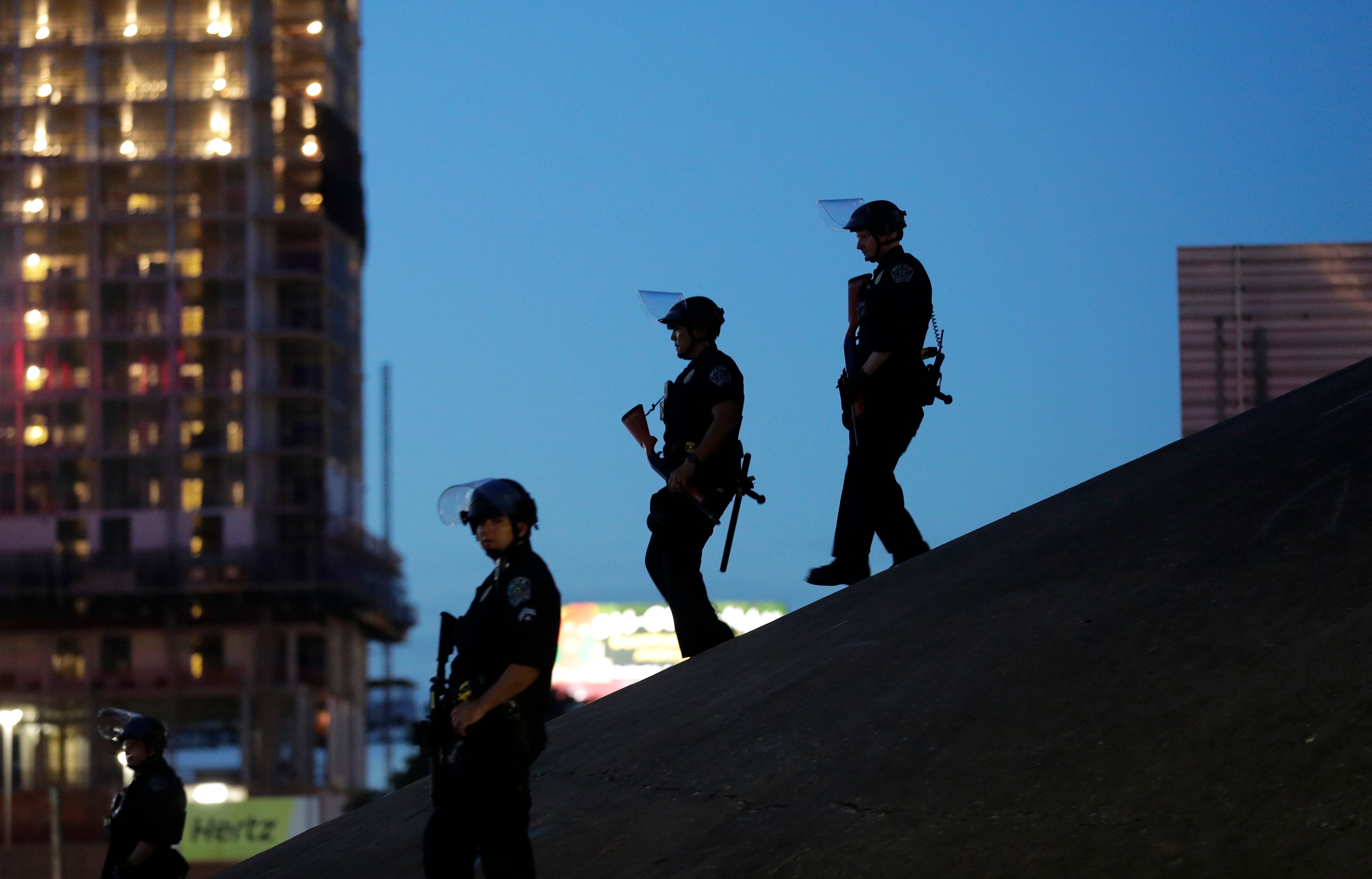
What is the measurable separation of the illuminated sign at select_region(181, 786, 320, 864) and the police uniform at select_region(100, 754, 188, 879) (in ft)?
108

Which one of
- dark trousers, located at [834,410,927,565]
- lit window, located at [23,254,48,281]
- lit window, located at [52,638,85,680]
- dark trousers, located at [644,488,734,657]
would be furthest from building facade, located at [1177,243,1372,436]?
lit window, located at [52,638,85,680]

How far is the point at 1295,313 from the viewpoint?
21.1m

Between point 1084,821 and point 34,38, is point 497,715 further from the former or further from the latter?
point 34,38

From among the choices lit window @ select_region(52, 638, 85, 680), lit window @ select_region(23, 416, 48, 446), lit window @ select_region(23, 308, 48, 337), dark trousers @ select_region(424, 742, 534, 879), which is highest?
lit window @ select_region(23, 308, 48, 337)

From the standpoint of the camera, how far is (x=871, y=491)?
9.15 metres

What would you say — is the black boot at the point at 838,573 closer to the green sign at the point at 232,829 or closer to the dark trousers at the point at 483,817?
the dark trousers at the point at 483,817

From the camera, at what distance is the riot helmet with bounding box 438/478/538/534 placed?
19.5ft

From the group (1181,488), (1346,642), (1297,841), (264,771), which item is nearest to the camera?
(1297,841)

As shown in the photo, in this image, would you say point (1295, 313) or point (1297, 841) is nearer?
point (1297, 841)

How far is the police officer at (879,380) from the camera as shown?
9062 millimetres

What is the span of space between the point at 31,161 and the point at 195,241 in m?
6.66

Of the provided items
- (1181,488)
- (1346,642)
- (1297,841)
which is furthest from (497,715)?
(1181,488)

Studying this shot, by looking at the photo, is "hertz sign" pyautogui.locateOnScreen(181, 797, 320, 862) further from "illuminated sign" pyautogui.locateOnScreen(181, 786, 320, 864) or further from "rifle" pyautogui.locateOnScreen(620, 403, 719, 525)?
"rifle" pyautogui.locateOnScreen(620, 403, 719, 525)

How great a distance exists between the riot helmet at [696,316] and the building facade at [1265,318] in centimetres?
1247
